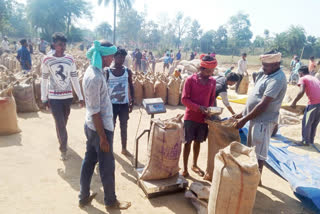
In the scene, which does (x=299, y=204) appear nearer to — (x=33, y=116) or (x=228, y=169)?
(x=228, y=169)

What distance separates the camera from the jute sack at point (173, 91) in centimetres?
734

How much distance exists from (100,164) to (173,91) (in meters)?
5.19

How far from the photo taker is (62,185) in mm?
2949

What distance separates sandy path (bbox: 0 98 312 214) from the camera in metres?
2.59

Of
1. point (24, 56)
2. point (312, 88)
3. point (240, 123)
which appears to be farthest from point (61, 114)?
point (24, 56)

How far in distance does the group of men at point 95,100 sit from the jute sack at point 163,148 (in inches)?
18.9

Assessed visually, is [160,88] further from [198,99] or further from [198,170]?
[198,99]

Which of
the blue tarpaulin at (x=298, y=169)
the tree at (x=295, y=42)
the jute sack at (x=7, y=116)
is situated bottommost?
the blue tarpaulin at (x=298, y=169)

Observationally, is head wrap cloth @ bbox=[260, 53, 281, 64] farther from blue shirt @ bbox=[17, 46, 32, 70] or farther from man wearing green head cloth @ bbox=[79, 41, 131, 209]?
blue shirt @ bbox=[17, 46, 32, 70]

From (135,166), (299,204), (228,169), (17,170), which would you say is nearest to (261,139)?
(299,204)

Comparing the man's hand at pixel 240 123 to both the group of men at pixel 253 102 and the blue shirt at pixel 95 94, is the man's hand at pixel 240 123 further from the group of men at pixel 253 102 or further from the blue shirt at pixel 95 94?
the blue shirt at pixel 95 94

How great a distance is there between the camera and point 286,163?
390 centimetres

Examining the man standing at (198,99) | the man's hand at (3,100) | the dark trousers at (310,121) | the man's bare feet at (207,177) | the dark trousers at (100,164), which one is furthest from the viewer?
the dark trousers at (310,121)

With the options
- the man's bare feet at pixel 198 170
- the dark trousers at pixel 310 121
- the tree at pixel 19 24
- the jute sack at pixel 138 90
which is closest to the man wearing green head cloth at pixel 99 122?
the man's bare feet at pixel 198 170
